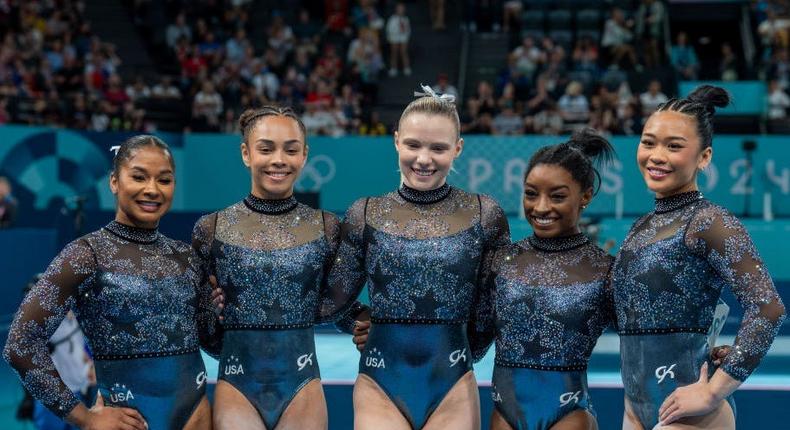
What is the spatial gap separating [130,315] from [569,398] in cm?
150

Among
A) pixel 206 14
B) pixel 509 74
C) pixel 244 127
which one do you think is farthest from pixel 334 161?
pixel 244 127

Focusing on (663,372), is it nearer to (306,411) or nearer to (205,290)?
(306,411)

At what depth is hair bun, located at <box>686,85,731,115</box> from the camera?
340 cm

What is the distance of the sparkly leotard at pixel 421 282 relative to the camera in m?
3.42

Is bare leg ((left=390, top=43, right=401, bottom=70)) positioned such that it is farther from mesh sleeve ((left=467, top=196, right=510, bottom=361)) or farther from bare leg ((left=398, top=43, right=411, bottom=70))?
mesh sleeve ((left=467, top=196, right=510, bottom=361))

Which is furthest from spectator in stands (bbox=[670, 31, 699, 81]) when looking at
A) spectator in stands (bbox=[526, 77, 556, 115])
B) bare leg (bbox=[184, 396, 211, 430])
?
bare leg (bbox=[184, 396, 211, 430])

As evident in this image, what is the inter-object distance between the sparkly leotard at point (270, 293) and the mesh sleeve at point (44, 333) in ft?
1.78

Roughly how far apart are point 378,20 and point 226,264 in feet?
38.7

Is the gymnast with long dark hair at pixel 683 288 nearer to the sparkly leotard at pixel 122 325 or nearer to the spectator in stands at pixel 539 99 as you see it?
the sparkly leotard at pixel 122 325

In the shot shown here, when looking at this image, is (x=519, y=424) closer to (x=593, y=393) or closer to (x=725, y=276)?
(x=725, y=276)

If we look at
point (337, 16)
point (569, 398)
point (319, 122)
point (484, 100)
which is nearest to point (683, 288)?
point (569, 398)

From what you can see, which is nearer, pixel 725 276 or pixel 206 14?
pixel 725 276

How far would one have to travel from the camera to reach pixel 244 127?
12.3ft

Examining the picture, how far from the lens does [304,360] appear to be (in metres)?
3.52
